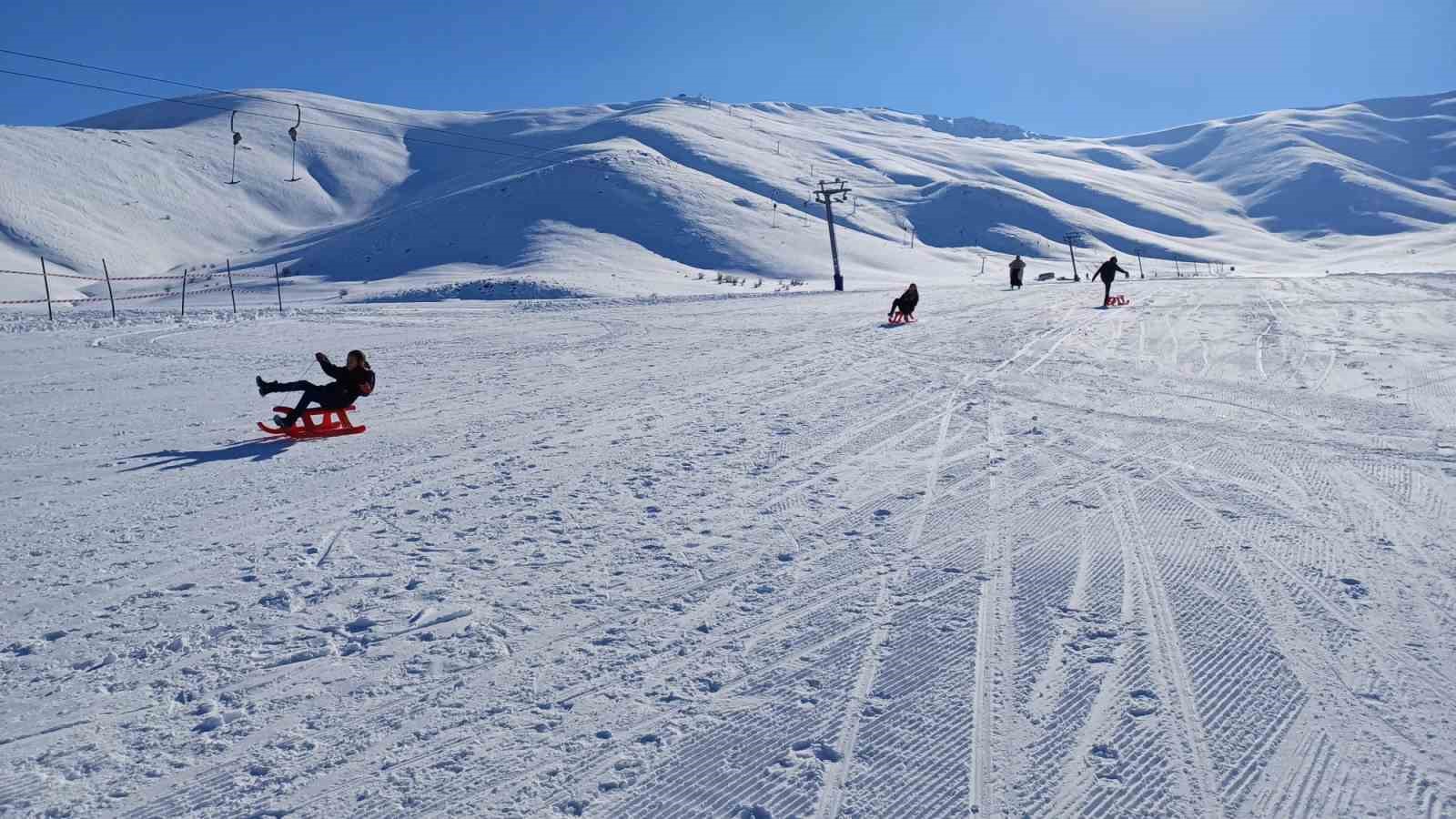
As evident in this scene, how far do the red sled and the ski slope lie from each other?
214 mm

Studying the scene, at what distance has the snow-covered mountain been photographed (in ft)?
203

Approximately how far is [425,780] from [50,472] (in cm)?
689

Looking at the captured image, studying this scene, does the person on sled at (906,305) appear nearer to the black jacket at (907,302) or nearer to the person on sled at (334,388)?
the black jacket at (907,302)

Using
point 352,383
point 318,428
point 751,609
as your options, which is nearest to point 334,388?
point 352,383

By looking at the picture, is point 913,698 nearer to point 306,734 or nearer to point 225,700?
point 306,734

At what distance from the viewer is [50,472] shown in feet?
25.5

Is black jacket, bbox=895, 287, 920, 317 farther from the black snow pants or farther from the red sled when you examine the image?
the black snow pants

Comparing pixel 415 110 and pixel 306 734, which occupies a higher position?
pixel 415 110

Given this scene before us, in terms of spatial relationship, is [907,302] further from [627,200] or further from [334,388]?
[627,200]

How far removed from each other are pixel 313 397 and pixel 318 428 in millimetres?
403

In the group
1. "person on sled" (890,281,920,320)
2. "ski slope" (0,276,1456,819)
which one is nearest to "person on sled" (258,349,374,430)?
"ski slope" (0,276,1456,819)

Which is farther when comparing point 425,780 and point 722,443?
point 722,443

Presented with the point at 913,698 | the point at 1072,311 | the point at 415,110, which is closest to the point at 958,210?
the point at 1072,311

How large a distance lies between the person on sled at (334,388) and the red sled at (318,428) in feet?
0.20
